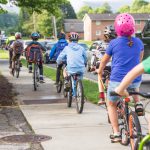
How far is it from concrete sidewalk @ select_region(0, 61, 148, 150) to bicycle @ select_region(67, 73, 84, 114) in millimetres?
157

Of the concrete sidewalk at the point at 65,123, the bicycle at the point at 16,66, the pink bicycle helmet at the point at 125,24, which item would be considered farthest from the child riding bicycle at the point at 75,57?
the bicycle at the point at 16,66

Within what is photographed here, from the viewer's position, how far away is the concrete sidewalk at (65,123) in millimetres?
7586

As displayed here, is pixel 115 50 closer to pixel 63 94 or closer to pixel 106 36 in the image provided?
pixel 106 36

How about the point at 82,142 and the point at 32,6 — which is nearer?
the point at 82,142

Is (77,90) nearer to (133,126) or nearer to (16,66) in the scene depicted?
(133,126)

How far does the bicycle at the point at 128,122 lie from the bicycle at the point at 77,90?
343 cm

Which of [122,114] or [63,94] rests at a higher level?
[122,114]

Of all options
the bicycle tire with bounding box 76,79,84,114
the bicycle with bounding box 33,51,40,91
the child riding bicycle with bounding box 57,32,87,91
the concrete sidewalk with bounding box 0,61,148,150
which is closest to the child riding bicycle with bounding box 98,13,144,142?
the concrete sidewalk with bounding box 0,61,148,150

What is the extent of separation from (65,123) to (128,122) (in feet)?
10.1

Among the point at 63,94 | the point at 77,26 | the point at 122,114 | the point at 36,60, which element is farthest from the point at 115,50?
the point at 77,26

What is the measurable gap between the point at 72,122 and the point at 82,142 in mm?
1665

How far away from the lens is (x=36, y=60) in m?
15.0

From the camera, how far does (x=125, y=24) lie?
6594mm

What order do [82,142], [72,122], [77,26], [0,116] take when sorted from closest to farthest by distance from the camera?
[82,142] → [72,122] → [0,116] → [77,26]
